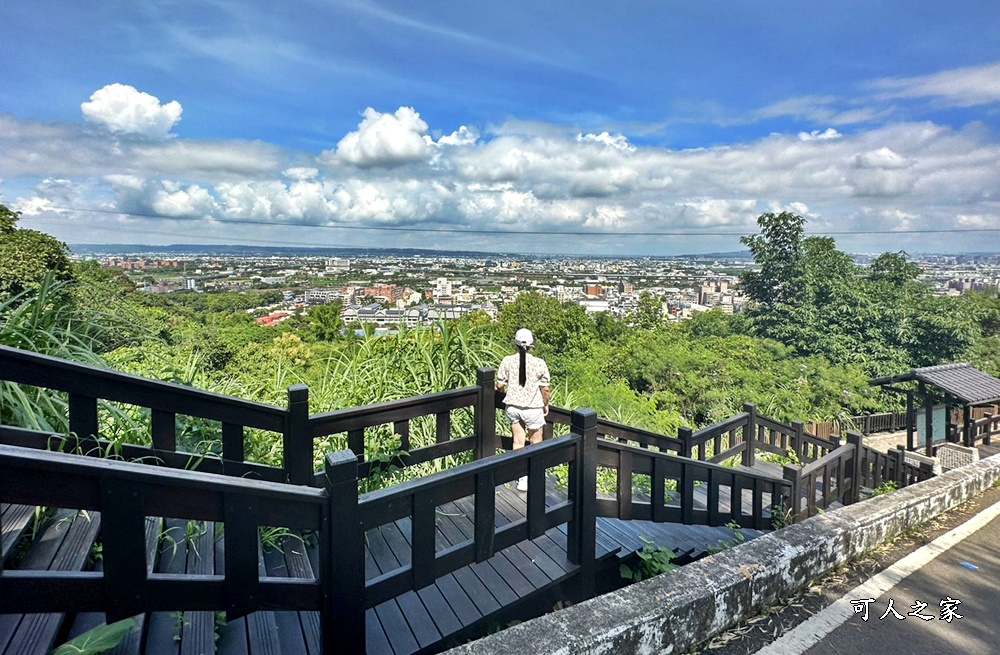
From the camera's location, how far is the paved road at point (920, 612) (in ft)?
6.14

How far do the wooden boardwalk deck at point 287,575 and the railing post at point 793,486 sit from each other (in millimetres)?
1494

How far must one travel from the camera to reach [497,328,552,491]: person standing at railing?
397 cm

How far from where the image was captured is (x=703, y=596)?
1825 millimetres

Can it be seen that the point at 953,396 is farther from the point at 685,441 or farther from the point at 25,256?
the point at 25,256

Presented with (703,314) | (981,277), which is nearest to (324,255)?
(703,314)

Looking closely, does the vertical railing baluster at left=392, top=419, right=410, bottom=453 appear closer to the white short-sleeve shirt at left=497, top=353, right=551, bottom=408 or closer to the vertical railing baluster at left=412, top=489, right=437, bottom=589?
the white short-sleeve shirt at left=497, top=353, right=551, bottom=408

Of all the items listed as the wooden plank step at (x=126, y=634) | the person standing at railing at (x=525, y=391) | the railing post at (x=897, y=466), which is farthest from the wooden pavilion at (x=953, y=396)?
the wooden plank step at (x=126, y=634)

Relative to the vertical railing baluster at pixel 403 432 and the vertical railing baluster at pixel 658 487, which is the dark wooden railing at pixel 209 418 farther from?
the vertical railing baluster at pixel 658 487

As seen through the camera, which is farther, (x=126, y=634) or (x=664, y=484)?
(x=664, y=484)

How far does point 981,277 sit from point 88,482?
45.5 metres

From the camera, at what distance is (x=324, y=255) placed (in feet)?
60.4

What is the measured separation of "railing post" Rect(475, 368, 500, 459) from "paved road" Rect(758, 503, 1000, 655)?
7.09 ft

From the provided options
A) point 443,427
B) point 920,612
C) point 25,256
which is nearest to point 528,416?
point 443,427

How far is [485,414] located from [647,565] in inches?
54.7
